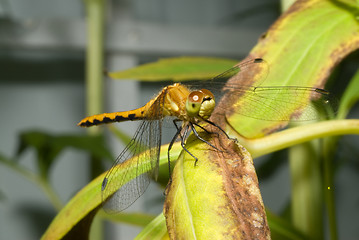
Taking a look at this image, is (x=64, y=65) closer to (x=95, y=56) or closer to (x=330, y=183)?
(x=95, y=56)

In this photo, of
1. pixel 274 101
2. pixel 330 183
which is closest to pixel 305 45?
pixel 274 101

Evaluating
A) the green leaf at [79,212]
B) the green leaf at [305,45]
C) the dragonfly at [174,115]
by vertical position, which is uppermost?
the green leaf at [305,45]

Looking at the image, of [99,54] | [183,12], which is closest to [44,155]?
[99,54]

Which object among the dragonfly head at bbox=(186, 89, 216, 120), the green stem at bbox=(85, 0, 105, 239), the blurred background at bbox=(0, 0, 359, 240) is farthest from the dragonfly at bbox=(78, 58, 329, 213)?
the blurred background at bbox=(0, 0, 359, 240)

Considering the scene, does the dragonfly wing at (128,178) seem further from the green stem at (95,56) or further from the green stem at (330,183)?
the green stem at (95,56)

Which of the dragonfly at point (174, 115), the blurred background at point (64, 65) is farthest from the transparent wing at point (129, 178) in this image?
the blurred background at point (64, 65)

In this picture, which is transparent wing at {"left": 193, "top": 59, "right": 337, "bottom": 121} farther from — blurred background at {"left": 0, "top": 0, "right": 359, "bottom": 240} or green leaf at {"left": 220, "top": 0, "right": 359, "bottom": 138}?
blurred background at {"left": 0, "top": 0, "right": 359, "bottom": 240}

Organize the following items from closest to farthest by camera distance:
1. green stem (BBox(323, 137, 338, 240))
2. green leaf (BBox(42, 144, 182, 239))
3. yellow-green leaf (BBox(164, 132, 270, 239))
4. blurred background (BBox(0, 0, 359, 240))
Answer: yellow-green leaf (BBox(164, 132, 270, 239)) < green leaf (BBox(42, 144, 182, 239)) < green stem (BBox(323, 137, 338, 240)) < blurred background (BBox(0, 0, 359, 240))

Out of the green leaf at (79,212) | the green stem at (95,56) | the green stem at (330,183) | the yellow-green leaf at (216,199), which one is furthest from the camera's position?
the green stem at (95,56)
